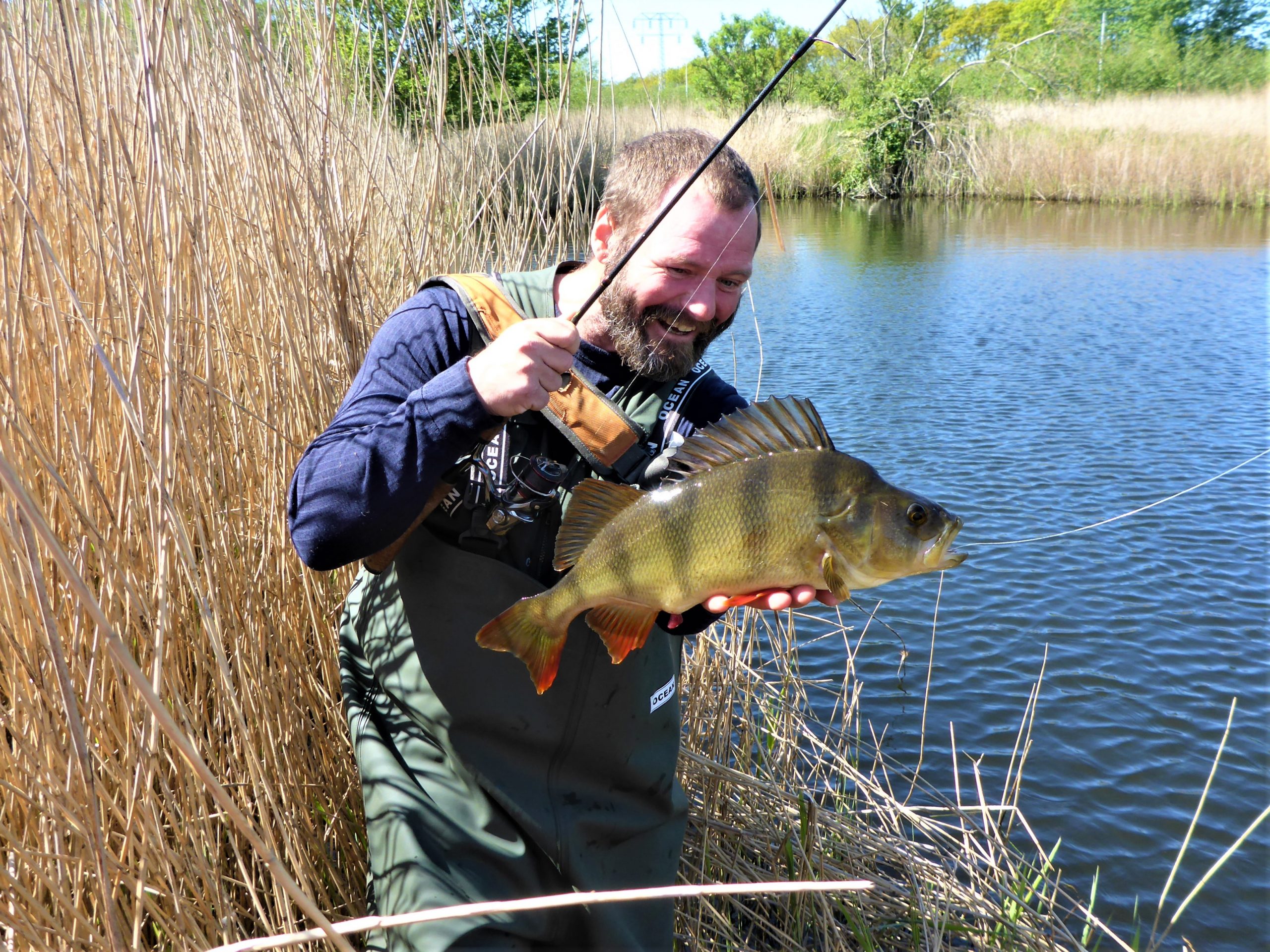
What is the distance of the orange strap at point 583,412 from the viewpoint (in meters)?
2.15

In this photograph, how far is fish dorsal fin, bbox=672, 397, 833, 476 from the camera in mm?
2059

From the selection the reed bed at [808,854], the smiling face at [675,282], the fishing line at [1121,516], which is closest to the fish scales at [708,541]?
the smiling face at [675,282]

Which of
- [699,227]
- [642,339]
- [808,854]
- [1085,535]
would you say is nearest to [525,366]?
[642,339]

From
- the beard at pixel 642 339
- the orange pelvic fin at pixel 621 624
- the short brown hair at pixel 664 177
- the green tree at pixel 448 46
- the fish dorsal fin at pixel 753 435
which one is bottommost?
the orange pelvic fin at pixel 621 624

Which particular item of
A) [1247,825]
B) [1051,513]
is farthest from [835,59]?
[1247,825]

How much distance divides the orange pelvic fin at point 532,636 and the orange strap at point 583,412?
383 mm

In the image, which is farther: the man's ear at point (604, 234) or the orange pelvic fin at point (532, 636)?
the man's ear at point (604, 234)

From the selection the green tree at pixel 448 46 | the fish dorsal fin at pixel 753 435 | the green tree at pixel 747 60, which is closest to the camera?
the fish dorsal fin at pixel 753 435

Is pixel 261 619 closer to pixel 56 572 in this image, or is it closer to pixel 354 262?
pixel 56 572

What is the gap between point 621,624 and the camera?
202 cm

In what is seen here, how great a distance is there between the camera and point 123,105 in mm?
2092

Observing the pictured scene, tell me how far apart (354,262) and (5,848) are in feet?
5.65

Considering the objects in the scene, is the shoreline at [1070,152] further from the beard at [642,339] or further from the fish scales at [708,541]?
the fish scales at [708,541]

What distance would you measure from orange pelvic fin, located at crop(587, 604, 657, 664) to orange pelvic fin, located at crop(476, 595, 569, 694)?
0.07 meters
